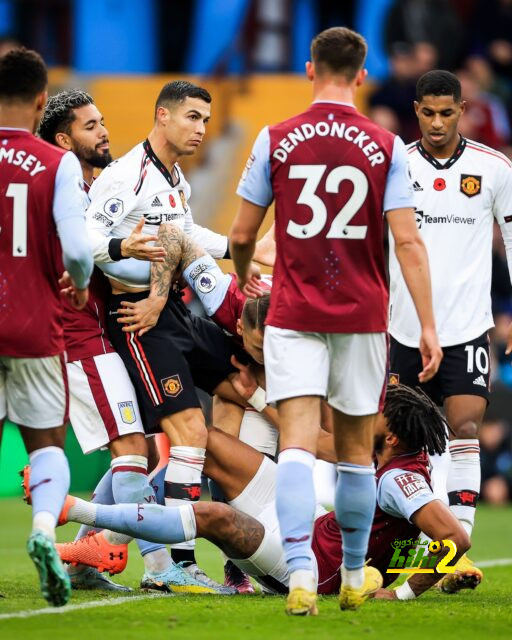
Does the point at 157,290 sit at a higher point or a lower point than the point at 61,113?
lower

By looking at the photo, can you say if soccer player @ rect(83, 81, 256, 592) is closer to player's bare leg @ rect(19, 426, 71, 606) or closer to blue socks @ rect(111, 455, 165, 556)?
blue socks @ rect(111, 455, 165, 556)

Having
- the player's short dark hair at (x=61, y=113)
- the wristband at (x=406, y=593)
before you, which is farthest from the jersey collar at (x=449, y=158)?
the wristband at (x=406, y=593)

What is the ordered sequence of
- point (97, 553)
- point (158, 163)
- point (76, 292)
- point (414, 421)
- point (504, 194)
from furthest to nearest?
point (504, 194), point (158, 163), point (414, 421), point (97, 553), point (76, 292)

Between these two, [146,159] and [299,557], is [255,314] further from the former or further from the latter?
[299,557]

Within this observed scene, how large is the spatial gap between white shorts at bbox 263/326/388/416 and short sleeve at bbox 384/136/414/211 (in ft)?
1.93

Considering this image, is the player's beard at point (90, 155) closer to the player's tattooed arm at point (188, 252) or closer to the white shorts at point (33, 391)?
the player's tattooed arm at point (188, 252)

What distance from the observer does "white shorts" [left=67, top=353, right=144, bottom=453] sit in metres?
7.77

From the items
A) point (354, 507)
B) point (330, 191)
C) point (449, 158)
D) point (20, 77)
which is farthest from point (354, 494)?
point (449, 158)

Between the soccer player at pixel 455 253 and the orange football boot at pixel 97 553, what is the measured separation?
2088 millimetres

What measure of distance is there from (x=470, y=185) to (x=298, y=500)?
3.03 metres

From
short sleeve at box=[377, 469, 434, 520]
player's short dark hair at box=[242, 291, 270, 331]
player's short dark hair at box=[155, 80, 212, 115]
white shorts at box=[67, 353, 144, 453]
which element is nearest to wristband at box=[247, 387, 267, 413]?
player's short dark hair at box=[242, 291, 270, 331]

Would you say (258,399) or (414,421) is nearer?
(414,421)

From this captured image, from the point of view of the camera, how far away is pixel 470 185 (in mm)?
8555

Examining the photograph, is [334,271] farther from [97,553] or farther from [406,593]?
[97,553]
